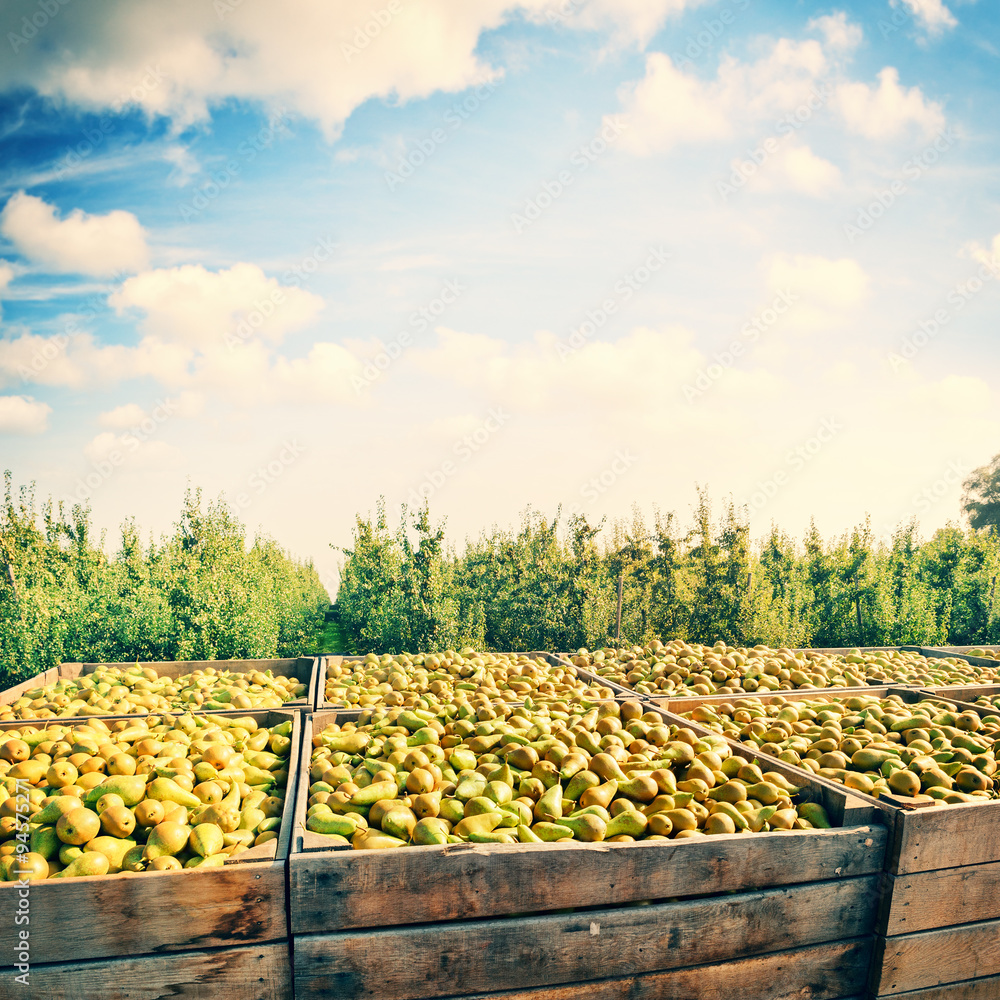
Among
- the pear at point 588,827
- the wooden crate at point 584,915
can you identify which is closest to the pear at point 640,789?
the pear at point 588,827

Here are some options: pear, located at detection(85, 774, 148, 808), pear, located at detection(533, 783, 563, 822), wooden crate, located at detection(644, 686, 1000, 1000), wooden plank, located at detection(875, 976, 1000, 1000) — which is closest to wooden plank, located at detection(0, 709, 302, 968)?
pear, located at detection(85, 774, 148, 808)

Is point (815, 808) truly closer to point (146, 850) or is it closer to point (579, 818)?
point (579, 818)

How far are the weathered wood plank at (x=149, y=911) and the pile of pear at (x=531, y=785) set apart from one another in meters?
0.36

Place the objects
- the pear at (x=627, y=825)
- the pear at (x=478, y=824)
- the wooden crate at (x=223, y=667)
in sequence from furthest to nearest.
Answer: the wooden crate at (x=223, y=667), the pear at (x=627, y=825), the pear at (x=478, y=824)

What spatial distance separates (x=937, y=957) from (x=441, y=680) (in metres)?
3.66

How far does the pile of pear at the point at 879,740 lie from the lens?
3799mm

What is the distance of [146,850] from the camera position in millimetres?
2816

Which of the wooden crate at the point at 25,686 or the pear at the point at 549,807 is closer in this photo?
the pear at the point at 549,807

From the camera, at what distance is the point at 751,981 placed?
3053mm

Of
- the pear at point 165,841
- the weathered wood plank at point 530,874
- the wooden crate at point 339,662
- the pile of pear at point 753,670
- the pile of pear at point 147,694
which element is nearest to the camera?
the weathered wood plank at point 530,874

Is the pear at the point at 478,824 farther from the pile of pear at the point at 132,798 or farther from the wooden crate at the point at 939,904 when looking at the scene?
the wooden crate at the point at 939,904

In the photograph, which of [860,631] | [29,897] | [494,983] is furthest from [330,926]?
[860,631]

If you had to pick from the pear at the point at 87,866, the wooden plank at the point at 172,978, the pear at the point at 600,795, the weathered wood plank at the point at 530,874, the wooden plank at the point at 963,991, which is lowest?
the wooden plank at the point at 963,991

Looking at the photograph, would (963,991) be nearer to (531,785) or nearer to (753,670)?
(531,785)
